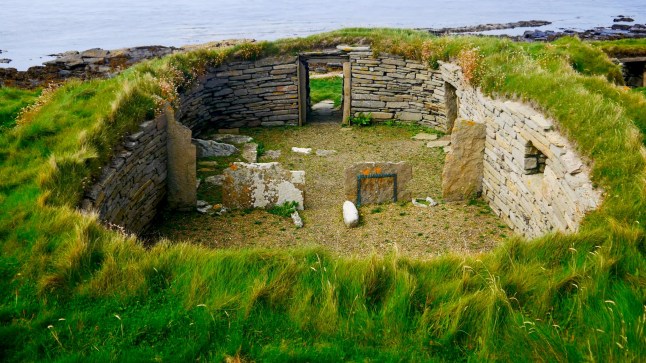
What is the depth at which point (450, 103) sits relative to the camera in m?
14.6

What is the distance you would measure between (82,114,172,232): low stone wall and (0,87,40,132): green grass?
2711mm

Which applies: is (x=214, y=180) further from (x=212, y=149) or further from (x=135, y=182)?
(x=135, y=182)

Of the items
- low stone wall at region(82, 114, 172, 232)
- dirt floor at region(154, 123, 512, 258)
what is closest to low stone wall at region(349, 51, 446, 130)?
dirt floor at region(154, 123, 512, 258)

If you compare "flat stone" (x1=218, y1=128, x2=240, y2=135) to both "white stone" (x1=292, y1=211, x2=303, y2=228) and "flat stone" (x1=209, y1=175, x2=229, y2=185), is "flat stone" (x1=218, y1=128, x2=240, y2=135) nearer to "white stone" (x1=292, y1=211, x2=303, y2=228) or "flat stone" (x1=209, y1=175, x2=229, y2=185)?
"flat stone" (x1=209, y1=175, x2=229, y2=185)

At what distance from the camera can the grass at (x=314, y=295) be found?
390cm

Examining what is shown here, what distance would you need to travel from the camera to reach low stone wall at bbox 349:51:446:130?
15.1 metres

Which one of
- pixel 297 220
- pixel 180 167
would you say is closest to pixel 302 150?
pixel 180 167

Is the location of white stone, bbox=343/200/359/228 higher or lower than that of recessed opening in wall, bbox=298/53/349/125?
lower

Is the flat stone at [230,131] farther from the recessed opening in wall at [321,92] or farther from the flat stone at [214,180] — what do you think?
the flat stone at [214,180]

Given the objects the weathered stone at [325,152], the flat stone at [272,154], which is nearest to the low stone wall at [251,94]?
the flat stone at [272,154]

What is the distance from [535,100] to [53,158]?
7497mm

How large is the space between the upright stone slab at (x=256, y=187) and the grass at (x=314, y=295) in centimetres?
358

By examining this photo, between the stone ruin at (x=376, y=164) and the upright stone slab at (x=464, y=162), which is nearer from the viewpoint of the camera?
the stone ruin at (x=376, y=164)

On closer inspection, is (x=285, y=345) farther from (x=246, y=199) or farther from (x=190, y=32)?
(x=190, y=32)
